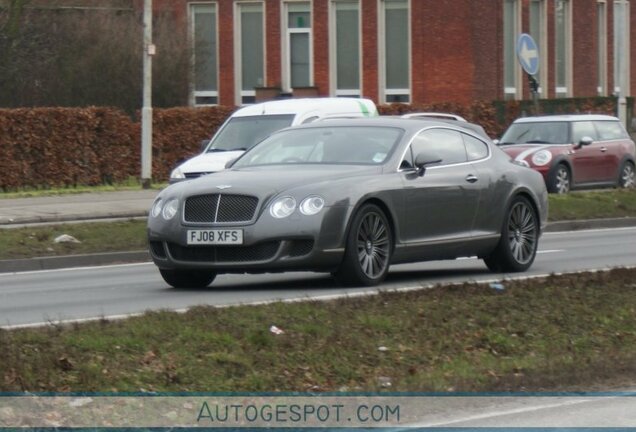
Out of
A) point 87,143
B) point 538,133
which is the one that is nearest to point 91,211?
point 87,143

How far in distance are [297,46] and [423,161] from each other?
107 ft

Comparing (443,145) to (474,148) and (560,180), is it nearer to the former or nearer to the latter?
(474,148)

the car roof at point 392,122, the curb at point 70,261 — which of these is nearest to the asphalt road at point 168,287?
the curb at point 70,261

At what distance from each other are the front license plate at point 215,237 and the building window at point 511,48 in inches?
1321

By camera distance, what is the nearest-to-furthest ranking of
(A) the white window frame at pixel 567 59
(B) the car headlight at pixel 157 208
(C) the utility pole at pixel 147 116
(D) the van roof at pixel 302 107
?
(B) the car headlight at pixel 157 208 < (D) the van roof at pixel 302 107 < (C) the utility pole at pixel 147 116 < (A) the white window frame at pixel 567 59

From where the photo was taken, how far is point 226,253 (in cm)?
1356

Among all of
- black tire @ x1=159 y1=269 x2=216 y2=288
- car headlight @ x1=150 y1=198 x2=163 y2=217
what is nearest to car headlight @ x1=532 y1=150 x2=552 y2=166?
black tire @ x1=159 y1=269 x2=216 y2=288

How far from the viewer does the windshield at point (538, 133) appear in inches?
1267

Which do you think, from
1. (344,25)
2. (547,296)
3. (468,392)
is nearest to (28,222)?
(547,296)

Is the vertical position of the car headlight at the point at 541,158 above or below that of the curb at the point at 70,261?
above

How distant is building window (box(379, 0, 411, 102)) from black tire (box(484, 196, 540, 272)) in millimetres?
29726

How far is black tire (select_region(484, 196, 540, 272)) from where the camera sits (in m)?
15.6

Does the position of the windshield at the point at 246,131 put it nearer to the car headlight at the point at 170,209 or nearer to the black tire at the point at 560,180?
the black tire at the point at 560,180

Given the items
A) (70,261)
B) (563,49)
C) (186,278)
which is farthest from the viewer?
(563,49)
